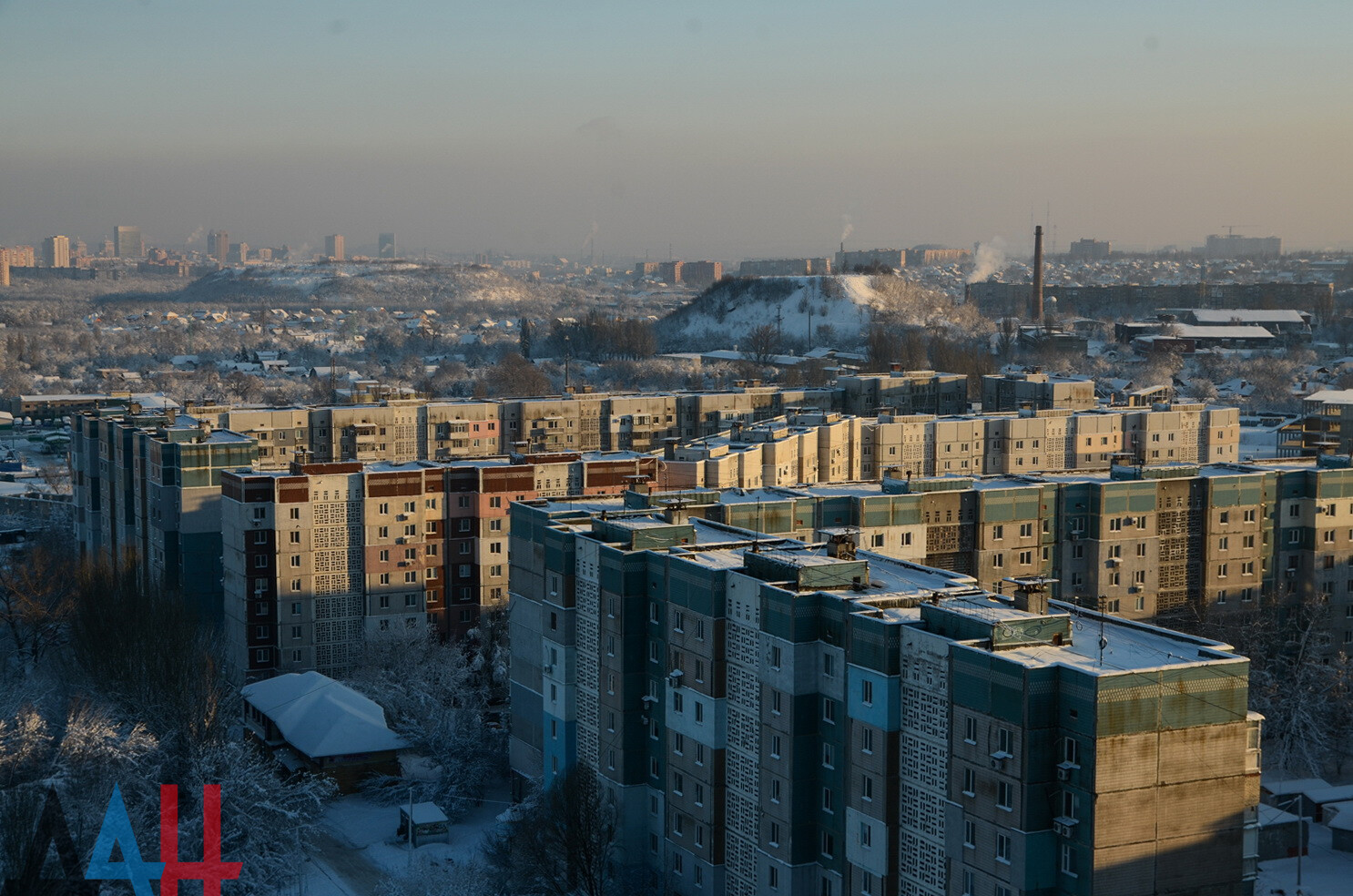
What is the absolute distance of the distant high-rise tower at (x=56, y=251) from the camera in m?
173

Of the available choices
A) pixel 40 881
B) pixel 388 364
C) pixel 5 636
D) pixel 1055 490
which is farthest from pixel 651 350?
pixel 40 881

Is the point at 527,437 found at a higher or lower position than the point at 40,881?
higher

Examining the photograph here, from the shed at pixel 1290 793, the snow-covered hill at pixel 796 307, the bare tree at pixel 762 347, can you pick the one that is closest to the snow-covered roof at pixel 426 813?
the shed at pixel 1290 793

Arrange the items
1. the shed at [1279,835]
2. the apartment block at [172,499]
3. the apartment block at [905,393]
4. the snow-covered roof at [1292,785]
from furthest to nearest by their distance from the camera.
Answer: the apartment block at [905,393], the apartment block at [172,499], the snow-covered roof at [1292,785], the shed at [1279,835]

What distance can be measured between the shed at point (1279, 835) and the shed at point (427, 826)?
6.92 metres

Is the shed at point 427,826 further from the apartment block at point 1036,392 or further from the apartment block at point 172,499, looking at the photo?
the apartment block at point 1036,392

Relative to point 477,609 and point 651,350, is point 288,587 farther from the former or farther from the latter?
point 651,350

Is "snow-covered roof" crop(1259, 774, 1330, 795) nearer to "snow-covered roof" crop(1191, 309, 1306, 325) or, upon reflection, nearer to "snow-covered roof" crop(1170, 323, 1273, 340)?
"snow-covered roof" crop(1170, 323, 1273, 340)

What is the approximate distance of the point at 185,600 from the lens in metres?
19.1

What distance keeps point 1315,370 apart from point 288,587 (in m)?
43.4

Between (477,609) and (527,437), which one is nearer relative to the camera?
(477,609)

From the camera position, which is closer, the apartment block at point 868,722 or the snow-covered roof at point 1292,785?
the apartment block at point 868,722

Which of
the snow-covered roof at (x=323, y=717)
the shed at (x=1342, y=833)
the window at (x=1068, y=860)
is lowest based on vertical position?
the shed at (x=1342, y=833)

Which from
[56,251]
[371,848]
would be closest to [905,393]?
[371,848]
